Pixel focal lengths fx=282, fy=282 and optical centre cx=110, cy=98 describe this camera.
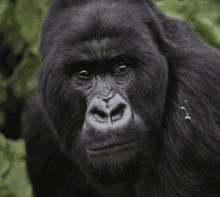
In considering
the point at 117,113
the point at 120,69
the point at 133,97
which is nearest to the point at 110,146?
the point at 117,113

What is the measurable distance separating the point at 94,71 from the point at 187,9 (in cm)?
410

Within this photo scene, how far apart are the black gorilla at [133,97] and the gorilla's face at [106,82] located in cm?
1

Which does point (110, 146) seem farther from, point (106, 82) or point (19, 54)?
point (19, 54)

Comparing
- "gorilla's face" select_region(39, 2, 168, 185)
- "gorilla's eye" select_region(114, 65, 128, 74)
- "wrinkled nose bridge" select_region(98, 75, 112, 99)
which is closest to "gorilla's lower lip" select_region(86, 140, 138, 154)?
"gorilla's face" select_region(39, 2, 168, 185)

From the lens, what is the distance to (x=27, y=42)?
625cm

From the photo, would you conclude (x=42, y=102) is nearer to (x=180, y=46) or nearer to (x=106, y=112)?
(x=106, y=112)

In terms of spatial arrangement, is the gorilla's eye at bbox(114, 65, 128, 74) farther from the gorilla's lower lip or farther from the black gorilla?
the gorilla's lower lip

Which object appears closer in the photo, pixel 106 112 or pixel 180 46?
pixel 106 112

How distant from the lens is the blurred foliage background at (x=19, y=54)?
18.6 feet

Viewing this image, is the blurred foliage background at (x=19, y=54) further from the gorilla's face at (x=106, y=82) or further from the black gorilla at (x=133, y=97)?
the gorilla's face at (x=106, y=82)

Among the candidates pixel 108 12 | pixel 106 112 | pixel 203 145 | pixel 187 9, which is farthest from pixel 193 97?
pixel 187 9

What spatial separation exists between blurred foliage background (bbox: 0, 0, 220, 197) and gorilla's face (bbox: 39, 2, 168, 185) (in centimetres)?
313

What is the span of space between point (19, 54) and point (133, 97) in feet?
14.3

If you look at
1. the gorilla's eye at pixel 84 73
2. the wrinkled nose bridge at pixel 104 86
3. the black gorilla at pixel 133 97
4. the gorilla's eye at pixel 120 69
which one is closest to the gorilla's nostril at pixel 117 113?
the black gorilla at pixel 133 97
